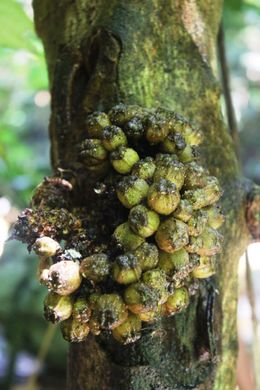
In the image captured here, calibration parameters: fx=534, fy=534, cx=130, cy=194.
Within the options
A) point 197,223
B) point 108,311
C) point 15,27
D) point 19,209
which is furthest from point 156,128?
point 19,209

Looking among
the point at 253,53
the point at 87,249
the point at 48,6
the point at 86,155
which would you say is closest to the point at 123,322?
the point at 87,249

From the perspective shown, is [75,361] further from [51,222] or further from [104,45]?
[104,45]

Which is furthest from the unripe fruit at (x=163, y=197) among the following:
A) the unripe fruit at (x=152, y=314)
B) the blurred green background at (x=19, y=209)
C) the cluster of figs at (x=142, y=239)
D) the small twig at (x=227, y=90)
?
the small twig at (x=227, y=90)

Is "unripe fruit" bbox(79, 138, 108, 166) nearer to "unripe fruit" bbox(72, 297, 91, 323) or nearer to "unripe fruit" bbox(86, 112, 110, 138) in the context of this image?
"unripe fruit" bbox(86, 112, 110, 138)

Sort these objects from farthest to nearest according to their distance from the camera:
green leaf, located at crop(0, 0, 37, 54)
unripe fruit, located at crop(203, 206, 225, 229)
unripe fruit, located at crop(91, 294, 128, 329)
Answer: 1. green leaf, located at crop(0, 0, 37, 54)
2. unripe fruit, located at crop(203, 206, 225, 229)
3. unripe fruit, located at crop(91, 294, 128, 329)

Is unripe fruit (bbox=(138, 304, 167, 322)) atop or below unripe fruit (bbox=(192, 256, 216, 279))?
below

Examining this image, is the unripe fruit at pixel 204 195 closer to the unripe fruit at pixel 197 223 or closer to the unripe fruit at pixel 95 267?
the unripe fruit at pixel 197 223

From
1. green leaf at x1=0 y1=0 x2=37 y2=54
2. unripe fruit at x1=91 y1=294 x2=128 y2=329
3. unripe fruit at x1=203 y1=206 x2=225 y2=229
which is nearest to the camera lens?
unripe fruit at x1=91 y1=294 x2=128 y2=329

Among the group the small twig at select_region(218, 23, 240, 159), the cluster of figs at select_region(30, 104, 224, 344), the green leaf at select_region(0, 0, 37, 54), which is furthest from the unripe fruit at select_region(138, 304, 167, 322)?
A: the green leaf at select_region(0, 0, 37, 54)
